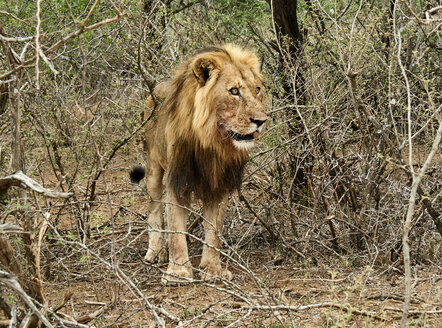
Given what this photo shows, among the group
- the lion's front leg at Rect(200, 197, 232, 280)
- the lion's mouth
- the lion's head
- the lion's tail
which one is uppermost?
the lion's head

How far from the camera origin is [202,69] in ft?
16.4

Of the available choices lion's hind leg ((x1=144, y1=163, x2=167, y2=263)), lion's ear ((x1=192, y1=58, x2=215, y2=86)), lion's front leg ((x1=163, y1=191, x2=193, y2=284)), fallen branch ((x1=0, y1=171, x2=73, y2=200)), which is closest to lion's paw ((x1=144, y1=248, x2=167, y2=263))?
lion's hind leg ((x1=144, y1=163, x2=167, y2=263))

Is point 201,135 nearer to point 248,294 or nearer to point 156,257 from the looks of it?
point 248,294

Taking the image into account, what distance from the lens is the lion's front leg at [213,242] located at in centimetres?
A: 519

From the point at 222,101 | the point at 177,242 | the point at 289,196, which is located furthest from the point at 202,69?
the point at 289,196

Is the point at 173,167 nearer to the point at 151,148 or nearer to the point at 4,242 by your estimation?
the point at 151,148

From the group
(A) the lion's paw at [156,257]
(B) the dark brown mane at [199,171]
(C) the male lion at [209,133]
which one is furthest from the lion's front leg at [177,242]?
(A) the lion's paw at [156,257]

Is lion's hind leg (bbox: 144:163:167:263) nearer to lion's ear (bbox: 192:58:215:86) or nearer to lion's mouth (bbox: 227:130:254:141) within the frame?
lion's ear (bbox: 192:58:215:86)

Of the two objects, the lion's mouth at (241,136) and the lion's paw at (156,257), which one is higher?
the lion's mouth at (241,136)

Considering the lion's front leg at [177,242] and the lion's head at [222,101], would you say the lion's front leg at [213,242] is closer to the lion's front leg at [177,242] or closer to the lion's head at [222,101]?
the lion's front leg at [177,242]

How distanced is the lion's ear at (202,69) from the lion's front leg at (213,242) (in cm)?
102

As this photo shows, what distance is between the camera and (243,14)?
9.30 m

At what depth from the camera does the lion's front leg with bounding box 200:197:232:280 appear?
17.0 feet

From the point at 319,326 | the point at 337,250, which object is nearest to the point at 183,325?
the point at 319,326
